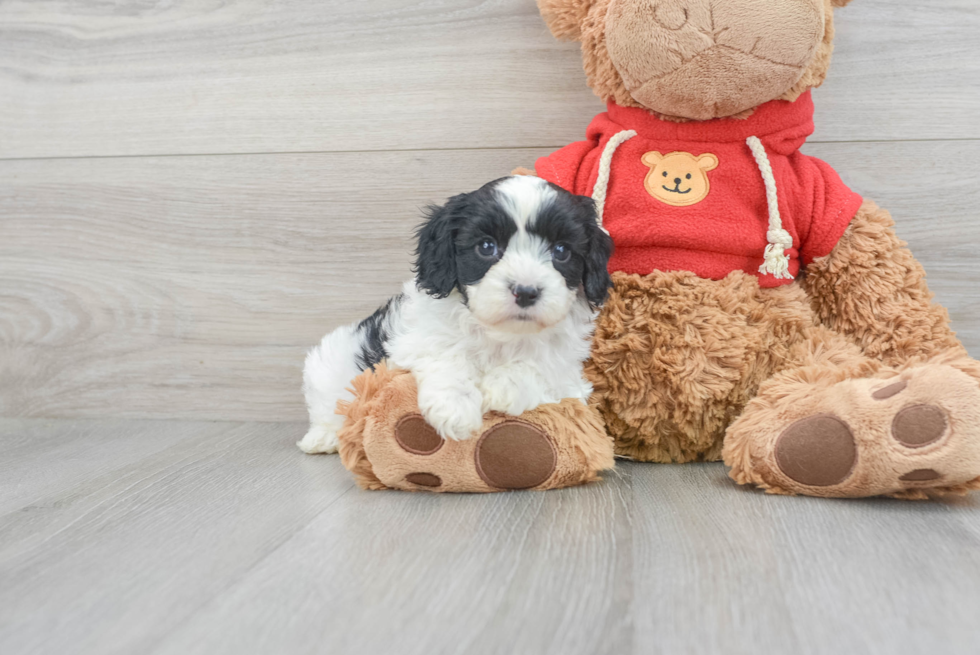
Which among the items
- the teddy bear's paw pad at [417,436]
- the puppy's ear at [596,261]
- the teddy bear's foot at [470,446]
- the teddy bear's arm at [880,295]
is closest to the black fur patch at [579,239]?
the puppy's ear at [596,261]

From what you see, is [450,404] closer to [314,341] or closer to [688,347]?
[688,347]

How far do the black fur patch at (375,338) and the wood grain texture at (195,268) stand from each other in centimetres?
31

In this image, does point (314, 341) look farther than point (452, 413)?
Yes

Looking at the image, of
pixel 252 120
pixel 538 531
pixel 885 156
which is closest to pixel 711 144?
pixel 885 156

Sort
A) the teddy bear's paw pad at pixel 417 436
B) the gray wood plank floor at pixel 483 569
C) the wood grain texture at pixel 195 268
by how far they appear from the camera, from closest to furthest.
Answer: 1. the gray wood plank floor at pixel 483 569
2. the teddy bear's paw pad at pixel 417 436
3. the wood grain texture at pixel 195 268

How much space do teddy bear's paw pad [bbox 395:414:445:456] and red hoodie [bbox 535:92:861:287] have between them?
45cm

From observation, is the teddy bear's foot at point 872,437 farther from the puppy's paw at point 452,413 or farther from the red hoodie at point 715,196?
the puppy's paw at point 452,413

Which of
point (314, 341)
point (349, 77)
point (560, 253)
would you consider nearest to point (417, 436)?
point (560, 253)

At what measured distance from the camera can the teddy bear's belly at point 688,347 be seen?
1.31 meters

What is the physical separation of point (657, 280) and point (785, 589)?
601 millimetres

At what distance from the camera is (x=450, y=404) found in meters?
1.17

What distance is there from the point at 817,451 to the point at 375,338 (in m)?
0.80

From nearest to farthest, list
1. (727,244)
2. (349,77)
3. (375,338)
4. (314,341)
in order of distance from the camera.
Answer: (727,244) → (375,338) → (349,77) → (314,341)

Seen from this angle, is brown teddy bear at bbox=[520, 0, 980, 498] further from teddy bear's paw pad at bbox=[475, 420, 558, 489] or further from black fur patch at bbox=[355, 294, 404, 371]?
black fur patch at bbox=[355, 294, 404, 371]
